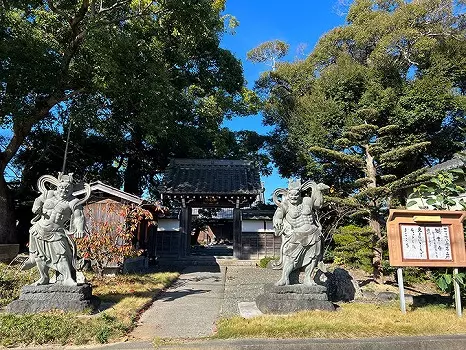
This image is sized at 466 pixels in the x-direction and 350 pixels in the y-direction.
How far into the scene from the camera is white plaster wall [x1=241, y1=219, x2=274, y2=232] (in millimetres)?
17156

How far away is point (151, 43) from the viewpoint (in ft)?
48.3

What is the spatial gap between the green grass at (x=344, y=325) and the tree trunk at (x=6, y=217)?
475 inches

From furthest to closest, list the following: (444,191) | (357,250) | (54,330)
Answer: (357,250) → (444,191) → (54,330)

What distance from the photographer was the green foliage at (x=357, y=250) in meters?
10.7

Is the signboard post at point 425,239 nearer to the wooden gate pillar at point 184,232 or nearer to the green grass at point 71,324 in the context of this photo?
the green grass at point 71,324

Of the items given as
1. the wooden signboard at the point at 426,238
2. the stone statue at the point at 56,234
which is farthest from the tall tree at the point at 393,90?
the stone statue at the point at 56,234

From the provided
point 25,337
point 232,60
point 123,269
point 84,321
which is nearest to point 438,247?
point 84,321

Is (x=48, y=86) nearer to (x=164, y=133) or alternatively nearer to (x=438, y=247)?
(x=164, y=133)

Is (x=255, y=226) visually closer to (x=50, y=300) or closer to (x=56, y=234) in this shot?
(x=56, y=234)

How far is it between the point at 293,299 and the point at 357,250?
487cm

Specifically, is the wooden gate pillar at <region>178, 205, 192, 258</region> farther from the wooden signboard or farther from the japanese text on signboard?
the japanese text on signboard

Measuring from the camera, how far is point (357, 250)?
35.5ft

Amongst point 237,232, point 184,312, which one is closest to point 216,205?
point 237,232

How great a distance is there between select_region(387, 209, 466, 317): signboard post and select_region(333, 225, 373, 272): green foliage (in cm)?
382
